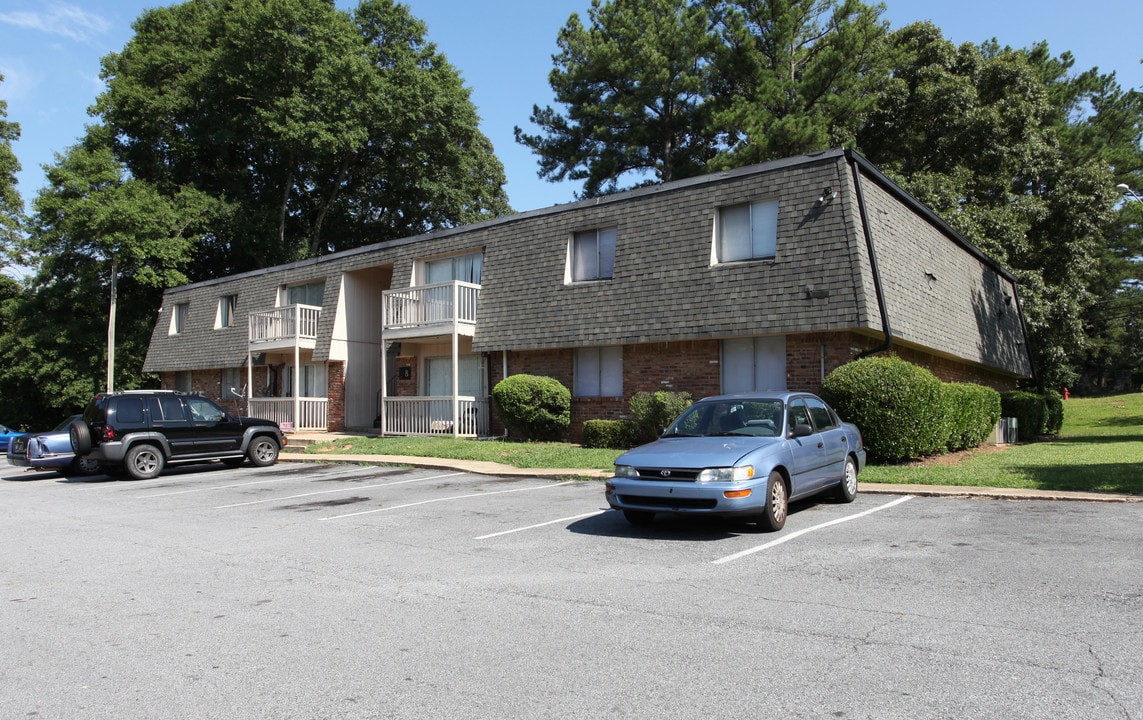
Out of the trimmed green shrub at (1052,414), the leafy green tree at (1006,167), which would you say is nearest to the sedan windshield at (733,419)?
the trimmed green shrub at (1052,414)

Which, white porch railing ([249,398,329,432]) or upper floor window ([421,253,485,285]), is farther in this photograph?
white porch railing ([249,398,329,432])

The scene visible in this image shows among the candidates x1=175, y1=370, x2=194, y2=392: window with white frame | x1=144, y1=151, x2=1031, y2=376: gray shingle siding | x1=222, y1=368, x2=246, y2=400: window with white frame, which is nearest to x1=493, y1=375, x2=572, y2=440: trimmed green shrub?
x1=144, y1=151, x2=1031, y2=376: gray shingle siding

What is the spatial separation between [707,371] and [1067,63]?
118 feet

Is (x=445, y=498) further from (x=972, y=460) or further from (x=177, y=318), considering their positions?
(x=177, y=318)

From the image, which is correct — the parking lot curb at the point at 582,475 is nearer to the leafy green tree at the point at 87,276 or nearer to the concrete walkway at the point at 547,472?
the concrete walkway at the point at 547,472

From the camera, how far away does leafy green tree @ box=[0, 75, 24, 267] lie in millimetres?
40412

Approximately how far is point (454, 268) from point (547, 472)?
33.8 ft

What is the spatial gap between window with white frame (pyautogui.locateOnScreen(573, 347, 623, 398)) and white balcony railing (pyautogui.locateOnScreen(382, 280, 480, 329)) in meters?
3.61

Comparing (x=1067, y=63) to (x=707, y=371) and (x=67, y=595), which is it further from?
(x=67, y=595)

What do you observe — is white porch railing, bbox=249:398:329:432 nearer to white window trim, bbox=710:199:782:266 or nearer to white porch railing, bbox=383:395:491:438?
white porch railing, bbox=383:395:491:438

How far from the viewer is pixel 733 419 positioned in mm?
9461

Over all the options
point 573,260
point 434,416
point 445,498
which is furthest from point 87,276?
point 445,498

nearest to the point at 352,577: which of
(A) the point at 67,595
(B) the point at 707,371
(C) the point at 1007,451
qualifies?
(A) the point at 67,595

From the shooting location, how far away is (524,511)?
34.0 ft
